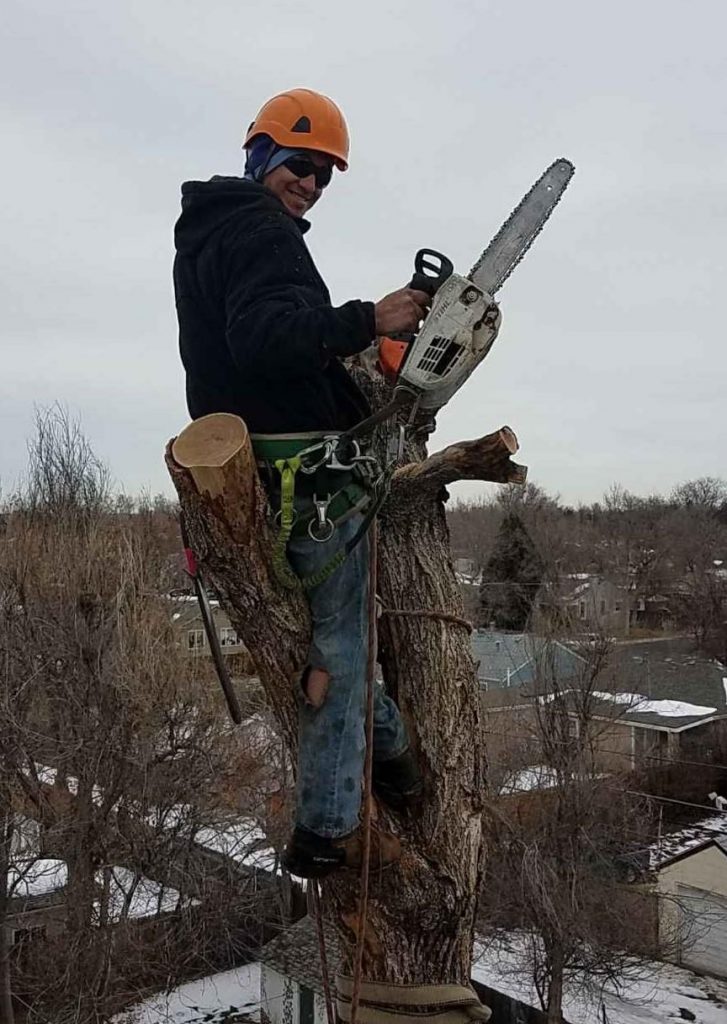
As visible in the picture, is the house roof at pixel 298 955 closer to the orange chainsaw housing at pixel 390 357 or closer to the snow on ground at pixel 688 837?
the snow on ground at pixel 688 837

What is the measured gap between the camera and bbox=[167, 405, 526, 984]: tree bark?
262cm

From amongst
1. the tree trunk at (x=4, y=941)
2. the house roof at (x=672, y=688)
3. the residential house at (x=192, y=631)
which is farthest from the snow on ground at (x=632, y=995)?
the house roof at (x=672, y=688)

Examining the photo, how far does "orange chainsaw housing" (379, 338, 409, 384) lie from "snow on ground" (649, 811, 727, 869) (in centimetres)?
1690

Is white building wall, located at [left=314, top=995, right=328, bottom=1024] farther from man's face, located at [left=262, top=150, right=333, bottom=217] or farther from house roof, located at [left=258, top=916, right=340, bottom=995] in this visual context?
man's face, located at [left=262, top=150, right=333, bottom=217]

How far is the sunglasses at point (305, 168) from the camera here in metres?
2.79

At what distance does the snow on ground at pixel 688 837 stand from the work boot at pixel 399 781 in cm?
1654

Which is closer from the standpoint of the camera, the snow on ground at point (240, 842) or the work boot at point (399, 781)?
the work boot at point (399, 781)

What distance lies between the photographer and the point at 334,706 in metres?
2.66

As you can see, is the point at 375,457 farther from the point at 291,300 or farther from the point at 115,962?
the point at 115,962

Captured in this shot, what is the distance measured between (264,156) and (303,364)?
80 centimetres

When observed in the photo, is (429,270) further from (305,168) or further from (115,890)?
(115,890)

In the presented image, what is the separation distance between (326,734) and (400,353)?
1.29 m

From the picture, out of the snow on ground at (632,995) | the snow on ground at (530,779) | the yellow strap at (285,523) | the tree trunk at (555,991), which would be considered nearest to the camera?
the yellow strap at (285,523)

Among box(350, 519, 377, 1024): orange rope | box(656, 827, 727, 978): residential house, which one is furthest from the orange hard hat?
box(656, 827, 727, 978): residential house
